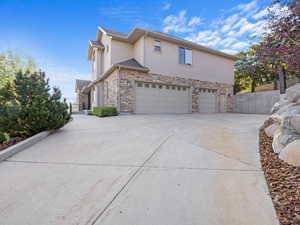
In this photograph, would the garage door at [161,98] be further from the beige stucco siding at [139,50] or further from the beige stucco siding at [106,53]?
the beige stucco siding at [106,53]

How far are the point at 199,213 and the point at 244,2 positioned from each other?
913cm

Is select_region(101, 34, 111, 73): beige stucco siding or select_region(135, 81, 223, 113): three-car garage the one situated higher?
select_region(101, 34, 111, 73): beige stucco siding

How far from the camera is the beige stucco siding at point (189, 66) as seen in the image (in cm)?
1116

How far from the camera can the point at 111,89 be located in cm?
1148

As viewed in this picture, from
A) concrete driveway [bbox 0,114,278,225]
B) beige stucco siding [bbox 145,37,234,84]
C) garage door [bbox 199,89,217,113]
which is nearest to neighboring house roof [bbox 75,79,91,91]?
beige stucco siding [bbox 145,37,234,84]

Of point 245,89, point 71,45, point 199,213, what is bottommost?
point 199,213

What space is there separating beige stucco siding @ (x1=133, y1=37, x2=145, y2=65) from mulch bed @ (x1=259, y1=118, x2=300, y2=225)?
389 inches

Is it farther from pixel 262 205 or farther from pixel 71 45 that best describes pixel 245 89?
pixel 262 205

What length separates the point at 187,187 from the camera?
6.82 feet

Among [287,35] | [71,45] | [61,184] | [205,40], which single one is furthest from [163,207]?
[71,45]

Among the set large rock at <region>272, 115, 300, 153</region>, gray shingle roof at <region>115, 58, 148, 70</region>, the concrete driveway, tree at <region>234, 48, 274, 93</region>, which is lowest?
the concrete driveway

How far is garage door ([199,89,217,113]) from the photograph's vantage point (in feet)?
44.7

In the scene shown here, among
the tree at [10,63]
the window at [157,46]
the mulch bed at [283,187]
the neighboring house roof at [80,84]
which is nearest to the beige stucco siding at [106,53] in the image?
the window at [157,46]

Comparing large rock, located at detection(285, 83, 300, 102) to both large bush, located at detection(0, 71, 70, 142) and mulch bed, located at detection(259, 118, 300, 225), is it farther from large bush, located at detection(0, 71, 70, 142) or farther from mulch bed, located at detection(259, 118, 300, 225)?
large bush, located at detection(0, 71, 70, 142)
